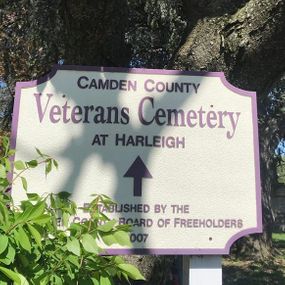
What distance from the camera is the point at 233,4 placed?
299 cm

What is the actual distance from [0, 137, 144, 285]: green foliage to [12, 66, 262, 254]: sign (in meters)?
0.60

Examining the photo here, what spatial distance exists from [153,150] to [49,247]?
915 millimetres

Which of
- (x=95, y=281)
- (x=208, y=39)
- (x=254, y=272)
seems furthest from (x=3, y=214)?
(x=254, y=272)

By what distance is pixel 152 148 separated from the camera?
7.78 feet

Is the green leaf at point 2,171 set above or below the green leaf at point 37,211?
above

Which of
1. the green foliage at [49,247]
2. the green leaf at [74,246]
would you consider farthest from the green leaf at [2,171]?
the green leaf at [74,246]

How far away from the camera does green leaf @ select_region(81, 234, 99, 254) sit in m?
1.52

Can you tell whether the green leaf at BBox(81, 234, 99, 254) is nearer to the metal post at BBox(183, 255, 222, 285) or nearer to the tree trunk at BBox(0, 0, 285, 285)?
the metal post at BBox(183, 255, 222, 285)

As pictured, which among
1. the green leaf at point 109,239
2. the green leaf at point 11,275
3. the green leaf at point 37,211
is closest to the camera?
the green leaf at point 11,275

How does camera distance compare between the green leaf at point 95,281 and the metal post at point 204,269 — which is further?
the metal post at point 204,269

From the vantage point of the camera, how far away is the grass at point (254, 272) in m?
10.3

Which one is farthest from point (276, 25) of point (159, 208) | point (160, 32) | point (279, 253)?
point (279, 253)

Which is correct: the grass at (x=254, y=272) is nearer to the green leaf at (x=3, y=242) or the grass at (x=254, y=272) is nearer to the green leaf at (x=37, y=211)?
the green leaf at (x=37, y=211)

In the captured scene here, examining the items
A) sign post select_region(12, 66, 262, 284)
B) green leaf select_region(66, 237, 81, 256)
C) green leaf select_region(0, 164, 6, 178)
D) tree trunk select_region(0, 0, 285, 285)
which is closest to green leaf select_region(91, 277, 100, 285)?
green leaf select_region(66, 237, 81, 256)
